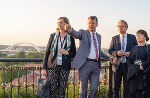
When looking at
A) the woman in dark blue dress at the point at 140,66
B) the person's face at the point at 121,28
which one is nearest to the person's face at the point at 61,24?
the person's face at the point at 121,28

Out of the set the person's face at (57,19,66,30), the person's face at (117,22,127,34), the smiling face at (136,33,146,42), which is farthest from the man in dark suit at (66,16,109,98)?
the smiling face at (136,33,146,42)

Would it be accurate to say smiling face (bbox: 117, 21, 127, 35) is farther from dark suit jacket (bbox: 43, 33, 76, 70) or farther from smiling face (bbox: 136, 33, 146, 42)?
→ dark suit jacket (bbox: 43, 33, 76, 70)

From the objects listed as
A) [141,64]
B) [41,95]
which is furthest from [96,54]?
[41,95]

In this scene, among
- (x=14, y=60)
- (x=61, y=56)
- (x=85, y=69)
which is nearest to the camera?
(x=61, y=56)

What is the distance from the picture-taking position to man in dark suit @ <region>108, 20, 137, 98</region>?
391 centimetres

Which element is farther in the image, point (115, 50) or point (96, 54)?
point (115, 50)

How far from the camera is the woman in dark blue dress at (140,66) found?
3709 millimetres

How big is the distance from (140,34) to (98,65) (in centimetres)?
97

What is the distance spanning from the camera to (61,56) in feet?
11.3

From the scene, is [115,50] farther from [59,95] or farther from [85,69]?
[59,95]

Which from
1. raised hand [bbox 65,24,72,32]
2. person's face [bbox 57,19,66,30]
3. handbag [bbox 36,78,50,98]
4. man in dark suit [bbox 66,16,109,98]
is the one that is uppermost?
person's face [bbox 57,19,66,30]

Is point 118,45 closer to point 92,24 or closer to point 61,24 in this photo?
point 92,24

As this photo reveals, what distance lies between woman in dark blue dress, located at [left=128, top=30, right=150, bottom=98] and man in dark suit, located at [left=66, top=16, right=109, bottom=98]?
655 mm

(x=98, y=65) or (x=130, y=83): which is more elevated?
(x=98, y=65)
